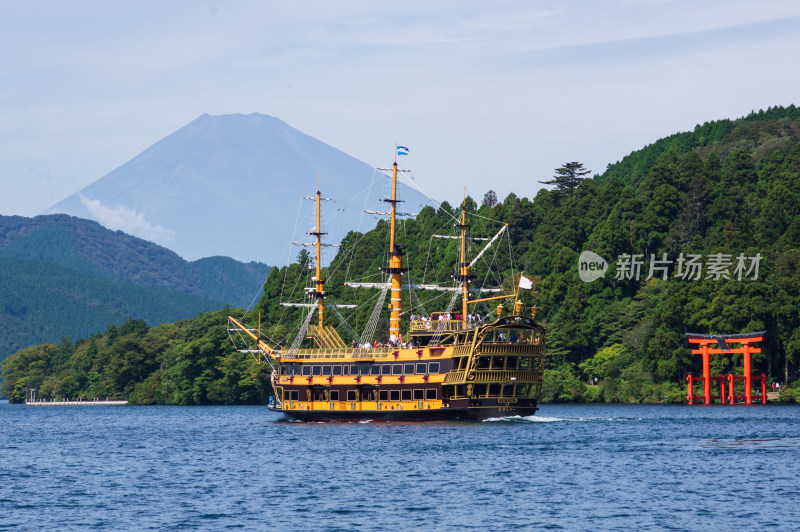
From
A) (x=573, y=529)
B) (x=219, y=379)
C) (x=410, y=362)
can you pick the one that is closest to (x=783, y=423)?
(x=410, y=362)

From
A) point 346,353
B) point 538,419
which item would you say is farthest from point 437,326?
point 538,419

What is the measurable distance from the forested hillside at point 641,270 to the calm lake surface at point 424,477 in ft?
74.2

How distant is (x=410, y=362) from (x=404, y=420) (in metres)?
4.53

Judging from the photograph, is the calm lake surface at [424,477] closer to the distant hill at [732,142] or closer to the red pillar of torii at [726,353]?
the red pillar of torii at [726,353]

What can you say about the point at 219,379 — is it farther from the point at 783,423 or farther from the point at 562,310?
the point at 783,423

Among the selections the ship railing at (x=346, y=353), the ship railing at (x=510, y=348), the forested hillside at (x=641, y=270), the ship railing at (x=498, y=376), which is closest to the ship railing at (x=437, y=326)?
the ship railing at (x=510, y=348)

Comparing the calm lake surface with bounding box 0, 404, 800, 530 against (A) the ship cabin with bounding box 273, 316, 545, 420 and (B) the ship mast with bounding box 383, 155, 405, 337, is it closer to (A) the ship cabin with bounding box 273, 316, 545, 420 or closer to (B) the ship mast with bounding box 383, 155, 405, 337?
(A) the ship cabin with bounding box 273, 316, 545, 420

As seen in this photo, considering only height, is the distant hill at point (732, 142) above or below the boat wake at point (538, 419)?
above

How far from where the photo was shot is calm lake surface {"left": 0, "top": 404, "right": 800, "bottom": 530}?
124 ft

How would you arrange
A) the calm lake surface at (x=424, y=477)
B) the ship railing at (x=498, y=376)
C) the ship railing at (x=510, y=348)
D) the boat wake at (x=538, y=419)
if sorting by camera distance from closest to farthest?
the calm lake surface at (x=424, y=477)
the ship railing at (x=510, y=348)
the ship railing at (x=498, y=376)
the boat wake at (x=538, y=419)

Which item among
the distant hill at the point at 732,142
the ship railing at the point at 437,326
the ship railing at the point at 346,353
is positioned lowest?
the ship railing at the point at 346,353

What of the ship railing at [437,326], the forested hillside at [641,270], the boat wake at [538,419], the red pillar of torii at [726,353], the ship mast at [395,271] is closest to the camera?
the ship railing at [437,326]

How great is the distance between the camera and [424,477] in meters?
47.2

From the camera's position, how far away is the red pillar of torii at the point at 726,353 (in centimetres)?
9162
